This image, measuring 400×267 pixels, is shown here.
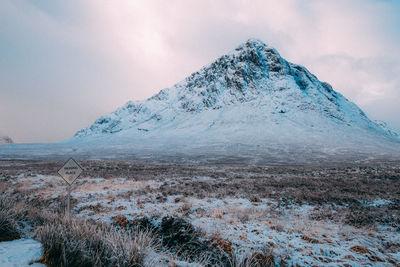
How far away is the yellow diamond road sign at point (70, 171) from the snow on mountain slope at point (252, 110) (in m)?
95.5

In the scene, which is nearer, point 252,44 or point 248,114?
point 248,114

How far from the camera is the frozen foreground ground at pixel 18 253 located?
3.15m

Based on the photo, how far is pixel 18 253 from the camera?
139 inches

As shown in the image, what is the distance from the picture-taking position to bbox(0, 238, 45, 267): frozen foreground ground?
10.3 feet

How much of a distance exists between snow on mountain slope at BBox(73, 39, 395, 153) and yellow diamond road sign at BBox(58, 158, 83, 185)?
95.5 meters

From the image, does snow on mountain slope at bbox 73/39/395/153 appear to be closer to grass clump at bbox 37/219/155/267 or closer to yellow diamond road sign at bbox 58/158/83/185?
yellow diamond road sign at bbox 58/158/83/185

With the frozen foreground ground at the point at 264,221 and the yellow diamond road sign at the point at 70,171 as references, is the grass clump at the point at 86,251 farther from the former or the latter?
the yellow diamond road sign at the point at 70,171

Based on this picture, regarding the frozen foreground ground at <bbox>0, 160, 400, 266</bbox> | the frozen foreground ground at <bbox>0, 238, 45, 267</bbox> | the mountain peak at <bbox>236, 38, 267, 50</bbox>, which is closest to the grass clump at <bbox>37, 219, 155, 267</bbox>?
the frozen foreground ground at <bbox>0, 238, 45, 267</bbox>

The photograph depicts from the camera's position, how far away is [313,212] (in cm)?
890

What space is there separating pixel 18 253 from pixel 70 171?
3723 millimetres

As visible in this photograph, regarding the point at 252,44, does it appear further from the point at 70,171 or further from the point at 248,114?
the point at 70,171

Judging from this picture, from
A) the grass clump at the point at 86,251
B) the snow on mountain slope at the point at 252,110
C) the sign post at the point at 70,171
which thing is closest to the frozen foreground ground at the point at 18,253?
the grass clump at the point at 86,251

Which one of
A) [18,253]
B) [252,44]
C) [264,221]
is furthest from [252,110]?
[18,253]

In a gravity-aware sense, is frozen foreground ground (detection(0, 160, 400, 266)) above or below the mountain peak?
below
